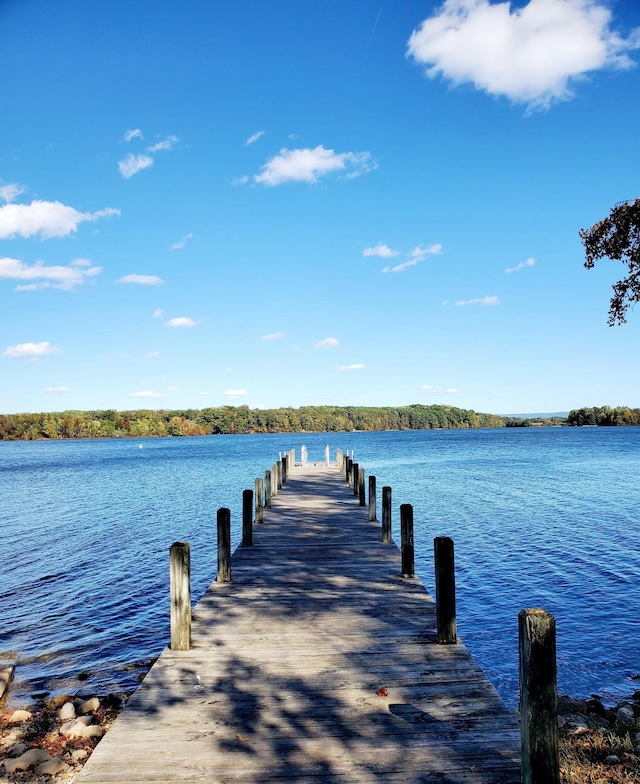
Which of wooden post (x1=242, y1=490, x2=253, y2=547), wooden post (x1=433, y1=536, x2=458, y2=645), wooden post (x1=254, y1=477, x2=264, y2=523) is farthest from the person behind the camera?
wooden post (x1=254, y1=477, x2=264, y2=523)

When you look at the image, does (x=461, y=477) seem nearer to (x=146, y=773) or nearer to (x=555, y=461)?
(x=555, y=461)

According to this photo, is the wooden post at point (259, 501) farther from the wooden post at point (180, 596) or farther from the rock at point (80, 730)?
the wooden post at point (180, 596)

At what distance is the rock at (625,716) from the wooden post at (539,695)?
17.1 ft

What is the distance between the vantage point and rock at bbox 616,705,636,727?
26.3 feet

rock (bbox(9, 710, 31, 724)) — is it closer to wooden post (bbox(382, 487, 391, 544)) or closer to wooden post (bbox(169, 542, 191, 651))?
wooden post (bbox(169, 542, 191, 651))

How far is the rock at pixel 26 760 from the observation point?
6.22 meters

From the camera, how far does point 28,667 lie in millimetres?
11297

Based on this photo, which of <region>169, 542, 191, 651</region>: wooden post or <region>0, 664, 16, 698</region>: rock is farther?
<region>0, 664, 16, 698</region>: rock

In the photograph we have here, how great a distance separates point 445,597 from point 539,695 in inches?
119

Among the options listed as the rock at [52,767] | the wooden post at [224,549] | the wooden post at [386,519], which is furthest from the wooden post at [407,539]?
the rock at [52,767]

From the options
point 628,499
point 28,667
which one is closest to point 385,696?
point 28,667

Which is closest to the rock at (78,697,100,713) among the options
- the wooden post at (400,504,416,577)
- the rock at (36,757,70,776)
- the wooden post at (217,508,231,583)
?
the rock at (36,757,70,776)

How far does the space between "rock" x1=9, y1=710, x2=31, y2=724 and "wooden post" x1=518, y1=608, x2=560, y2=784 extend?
7.20 m

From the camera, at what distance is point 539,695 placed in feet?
12.8
